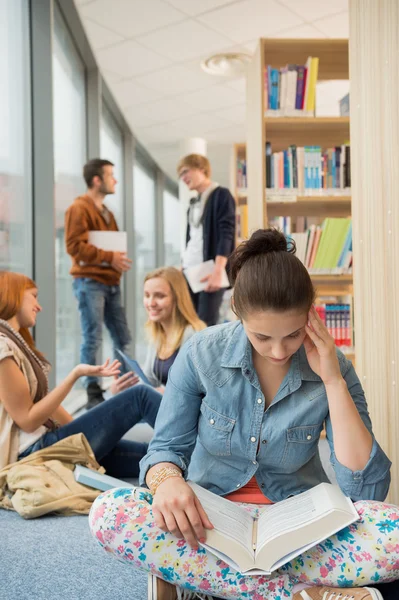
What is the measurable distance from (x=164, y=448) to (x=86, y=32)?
3.67 meters

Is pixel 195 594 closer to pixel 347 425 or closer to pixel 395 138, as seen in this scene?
pixel 347 425

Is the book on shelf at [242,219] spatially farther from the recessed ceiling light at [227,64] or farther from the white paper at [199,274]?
the white paper at [199,274]

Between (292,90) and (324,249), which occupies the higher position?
(292,90)

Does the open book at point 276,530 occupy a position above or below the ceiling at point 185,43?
below

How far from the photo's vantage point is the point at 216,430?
122cm

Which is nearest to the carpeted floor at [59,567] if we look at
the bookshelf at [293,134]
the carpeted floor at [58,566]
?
the carpeted floor at [58,566]

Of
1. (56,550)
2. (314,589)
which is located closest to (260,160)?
(56,550)

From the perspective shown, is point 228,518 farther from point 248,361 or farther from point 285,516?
point 248,361

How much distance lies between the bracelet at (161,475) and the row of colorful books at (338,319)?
222cm

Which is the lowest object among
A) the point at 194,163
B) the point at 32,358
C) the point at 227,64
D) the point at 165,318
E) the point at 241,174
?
the point at 32,358

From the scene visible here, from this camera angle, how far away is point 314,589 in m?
1.05

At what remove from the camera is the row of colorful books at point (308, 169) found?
3.12m

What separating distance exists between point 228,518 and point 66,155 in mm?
3519

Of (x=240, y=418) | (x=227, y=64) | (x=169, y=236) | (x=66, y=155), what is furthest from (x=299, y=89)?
(x=169, y=236)
